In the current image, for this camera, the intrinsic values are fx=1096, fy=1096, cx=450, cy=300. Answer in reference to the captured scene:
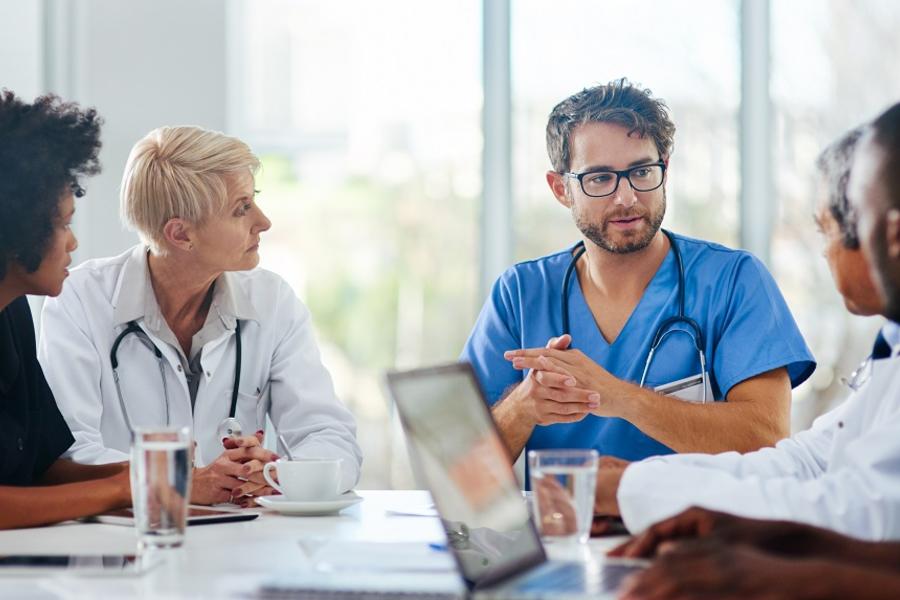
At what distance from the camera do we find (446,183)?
12.9 feet

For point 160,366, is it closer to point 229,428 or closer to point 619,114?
point 229,428

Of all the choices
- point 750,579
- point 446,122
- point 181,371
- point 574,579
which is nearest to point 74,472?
point 181,371

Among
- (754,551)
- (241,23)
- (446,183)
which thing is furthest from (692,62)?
(754,551)

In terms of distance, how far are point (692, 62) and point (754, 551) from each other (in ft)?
10.0

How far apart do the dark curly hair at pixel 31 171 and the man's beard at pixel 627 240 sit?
3.66 feet

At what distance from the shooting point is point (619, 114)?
2467 millimetres

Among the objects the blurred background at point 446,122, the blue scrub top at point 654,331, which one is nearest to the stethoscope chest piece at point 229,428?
the blue scrub top at point 654,331

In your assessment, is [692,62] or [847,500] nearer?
[847,500]

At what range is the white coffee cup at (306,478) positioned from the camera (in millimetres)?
1805

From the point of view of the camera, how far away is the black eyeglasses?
2.45m

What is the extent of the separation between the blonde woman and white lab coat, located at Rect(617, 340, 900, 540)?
0.81 meters

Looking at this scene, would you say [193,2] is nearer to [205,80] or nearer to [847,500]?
[205,80]

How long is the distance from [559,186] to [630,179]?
0.25m

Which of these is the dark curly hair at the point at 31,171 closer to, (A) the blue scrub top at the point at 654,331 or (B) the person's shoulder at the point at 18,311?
(B) the person's shoulder at the point at 18,311
